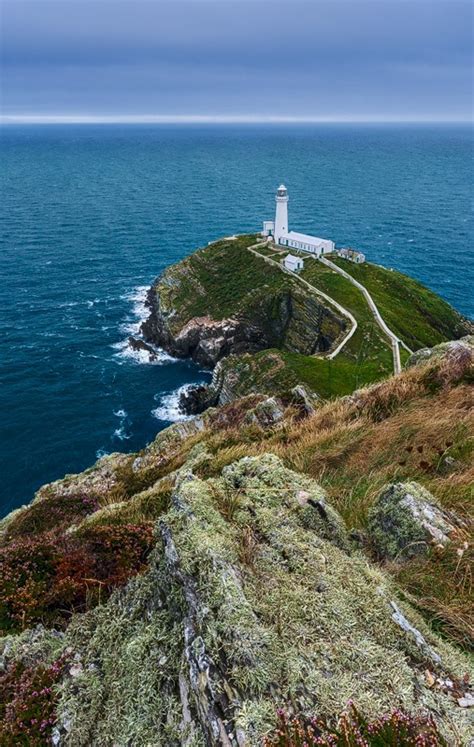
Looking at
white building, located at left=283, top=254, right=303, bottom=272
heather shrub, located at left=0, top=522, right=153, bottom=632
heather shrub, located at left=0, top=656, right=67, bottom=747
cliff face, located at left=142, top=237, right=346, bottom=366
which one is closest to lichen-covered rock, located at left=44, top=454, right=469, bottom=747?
heather shrub, located at left=0, top=656, right=67, bottom=747

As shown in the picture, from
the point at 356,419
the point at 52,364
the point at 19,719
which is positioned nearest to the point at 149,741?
the point at 19,719

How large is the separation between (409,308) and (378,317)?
34.4ft

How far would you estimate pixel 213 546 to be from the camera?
6.10m

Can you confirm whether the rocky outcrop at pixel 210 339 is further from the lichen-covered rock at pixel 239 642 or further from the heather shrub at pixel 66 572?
the lichen-covered rock at pixel 239 642

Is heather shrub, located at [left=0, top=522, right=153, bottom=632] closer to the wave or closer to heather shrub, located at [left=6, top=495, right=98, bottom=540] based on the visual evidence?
heather shrub, located at [left=6, top=495, right=98, bottom=540]

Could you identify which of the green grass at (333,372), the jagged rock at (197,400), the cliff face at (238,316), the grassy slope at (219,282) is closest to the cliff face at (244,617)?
the green grass at (333,372)

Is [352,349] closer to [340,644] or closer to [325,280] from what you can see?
[325,280]

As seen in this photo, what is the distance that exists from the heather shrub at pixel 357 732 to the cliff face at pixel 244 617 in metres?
0.04

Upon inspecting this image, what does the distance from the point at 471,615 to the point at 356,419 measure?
8.56 meters

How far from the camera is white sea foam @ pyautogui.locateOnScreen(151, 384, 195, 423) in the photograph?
56891 millimetres

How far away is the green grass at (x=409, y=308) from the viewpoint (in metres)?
68.2

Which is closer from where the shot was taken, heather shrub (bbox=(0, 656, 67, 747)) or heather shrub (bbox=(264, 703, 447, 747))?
heather shrub (bbox=(264, 703, 447, 747))

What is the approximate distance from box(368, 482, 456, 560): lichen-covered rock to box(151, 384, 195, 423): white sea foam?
159 feet

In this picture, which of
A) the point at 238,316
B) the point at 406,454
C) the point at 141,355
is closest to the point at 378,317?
the point at 238,316
